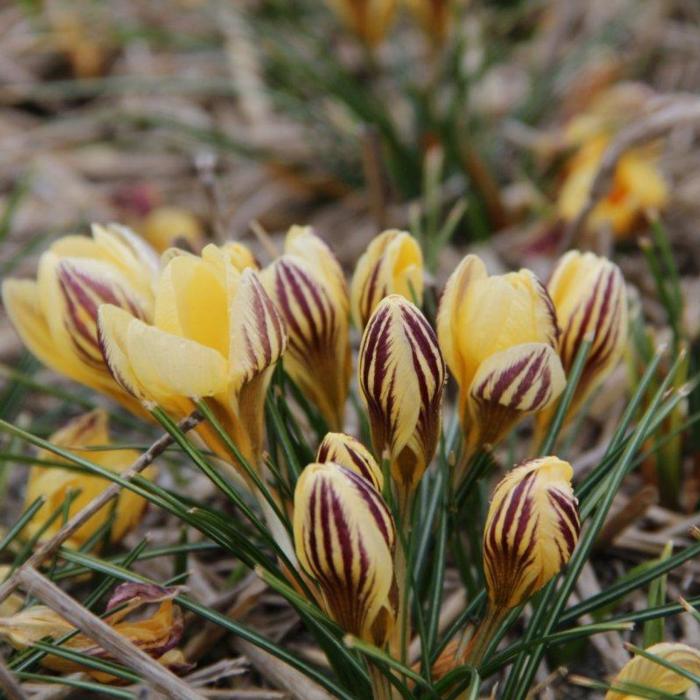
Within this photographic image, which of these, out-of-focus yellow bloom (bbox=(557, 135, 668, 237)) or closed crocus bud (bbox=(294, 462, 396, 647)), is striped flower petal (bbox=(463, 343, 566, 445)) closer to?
closed crocus bud (bbox=(294, 462, 396, 647))

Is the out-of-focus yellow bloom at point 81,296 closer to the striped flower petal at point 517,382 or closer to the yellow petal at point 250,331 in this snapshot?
the yellow petal at point 250,331

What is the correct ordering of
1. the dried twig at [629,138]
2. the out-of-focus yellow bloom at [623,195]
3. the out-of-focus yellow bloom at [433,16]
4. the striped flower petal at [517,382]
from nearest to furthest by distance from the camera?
the striped flower petal at [517,382] → the dried twig at [629,138] → the out-of-focus yellow bloom at [623,195] → the out-of-focus yellow bloom at [433,16]

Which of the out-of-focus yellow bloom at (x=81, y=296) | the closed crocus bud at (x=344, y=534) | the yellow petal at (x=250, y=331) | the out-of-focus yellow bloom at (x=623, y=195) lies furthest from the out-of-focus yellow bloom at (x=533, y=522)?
the out-of-focus yellow bloom at (x=623, y=195)

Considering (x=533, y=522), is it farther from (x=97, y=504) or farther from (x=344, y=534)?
(x=97, y=504)

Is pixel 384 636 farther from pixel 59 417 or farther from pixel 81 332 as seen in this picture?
pixel 59 417

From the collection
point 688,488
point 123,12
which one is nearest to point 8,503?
point 688,488

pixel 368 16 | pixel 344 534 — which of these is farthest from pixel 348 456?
pixel 368 16
